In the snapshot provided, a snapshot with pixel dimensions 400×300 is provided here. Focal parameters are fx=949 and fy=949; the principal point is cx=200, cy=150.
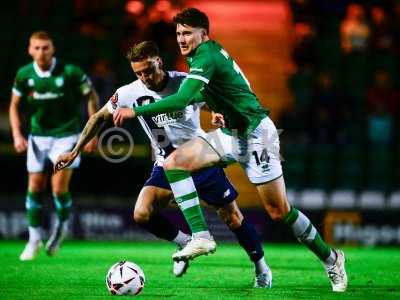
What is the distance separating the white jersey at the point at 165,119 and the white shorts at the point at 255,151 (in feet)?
1.83

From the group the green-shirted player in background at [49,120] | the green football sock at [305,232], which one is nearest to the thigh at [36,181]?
the green-shirted player in background at [49,120]

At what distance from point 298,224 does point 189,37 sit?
162cm

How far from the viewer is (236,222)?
781 cm

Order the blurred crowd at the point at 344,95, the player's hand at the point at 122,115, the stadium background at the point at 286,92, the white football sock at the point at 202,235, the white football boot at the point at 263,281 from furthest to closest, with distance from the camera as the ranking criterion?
the blurred crowd at the point at 344,95 → the stadium background at the point at 286,92 → the white football boot at the point at 263,281 → the white football sock at the point at 202,235 → the player's hand at the point at 122,115

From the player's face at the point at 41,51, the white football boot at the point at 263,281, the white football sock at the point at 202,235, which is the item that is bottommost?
the white football boot at the point at 263,281

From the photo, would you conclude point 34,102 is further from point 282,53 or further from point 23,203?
point 282,53

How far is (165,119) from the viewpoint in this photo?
784 centimetres

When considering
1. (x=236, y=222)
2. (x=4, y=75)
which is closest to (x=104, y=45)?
(x=4, y=75)

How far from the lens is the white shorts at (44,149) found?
10.2 meters

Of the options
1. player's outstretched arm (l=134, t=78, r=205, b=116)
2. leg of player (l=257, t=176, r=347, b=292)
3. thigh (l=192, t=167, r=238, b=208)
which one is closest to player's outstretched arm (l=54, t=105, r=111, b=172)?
player's outstretched arm (l=134, t=78, r=205, b=116)

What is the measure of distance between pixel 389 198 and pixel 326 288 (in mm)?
6209

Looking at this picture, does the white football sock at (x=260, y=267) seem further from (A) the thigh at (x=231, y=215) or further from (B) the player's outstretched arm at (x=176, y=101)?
(B) the player's outstretched arm at (x=176, y=101)

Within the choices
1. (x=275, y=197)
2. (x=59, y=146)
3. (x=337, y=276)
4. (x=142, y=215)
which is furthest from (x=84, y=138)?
(x=59, y=146)

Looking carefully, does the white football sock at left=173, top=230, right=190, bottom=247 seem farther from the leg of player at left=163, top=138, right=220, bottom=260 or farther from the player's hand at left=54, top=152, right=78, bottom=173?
the player's hand at left=54, top=152, right=78, bottom=173
